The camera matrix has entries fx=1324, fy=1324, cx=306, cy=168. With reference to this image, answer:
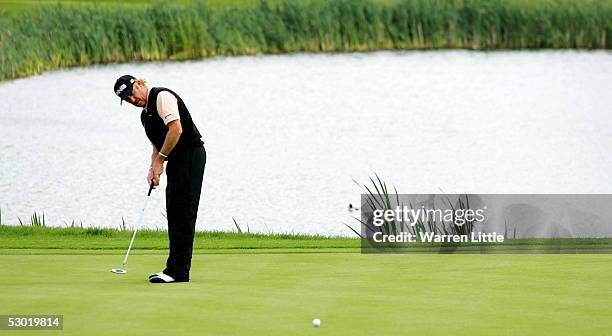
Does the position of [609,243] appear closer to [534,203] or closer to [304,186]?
[534,203]

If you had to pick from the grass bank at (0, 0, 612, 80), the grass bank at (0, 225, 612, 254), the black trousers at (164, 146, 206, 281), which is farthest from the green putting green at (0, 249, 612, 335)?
the grass bank at (0, 0, 612, 80)

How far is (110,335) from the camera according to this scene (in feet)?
18.5

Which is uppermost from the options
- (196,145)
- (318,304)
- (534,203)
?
(196,145)

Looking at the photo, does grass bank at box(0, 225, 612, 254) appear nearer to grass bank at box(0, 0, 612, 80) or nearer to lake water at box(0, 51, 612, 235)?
lake water at box(0, 51, 612, 235)

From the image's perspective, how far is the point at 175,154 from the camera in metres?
8.09

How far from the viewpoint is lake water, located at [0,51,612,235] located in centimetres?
1878

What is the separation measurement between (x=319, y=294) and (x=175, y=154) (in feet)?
5.28

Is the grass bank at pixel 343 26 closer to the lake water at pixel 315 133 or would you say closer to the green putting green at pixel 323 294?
the lake water at pixel 315 133

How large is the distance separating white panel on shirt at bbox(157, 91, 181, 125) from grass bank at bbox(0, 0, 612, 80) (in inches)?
974

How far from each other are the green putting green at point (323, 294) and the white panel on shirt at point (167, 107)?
97 centimetres

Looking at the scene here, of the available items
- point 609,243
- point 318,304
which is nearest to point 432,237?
point 609,243

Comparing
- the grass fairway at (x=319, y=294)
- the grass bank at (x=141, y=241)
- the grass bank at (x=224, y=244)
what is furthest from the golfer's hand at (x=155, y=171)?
the grass bank at (x=141, y=241)

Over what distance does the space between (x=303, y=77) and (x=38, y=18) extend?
6619 mm

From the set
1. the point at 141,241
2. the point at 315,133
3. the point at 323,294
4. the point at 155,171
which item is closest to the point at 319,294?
the point at 323,294
